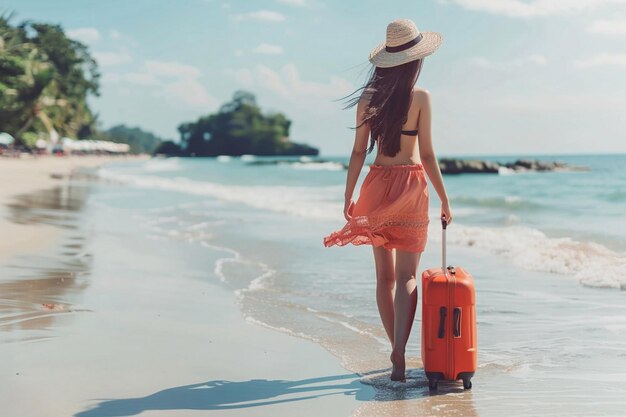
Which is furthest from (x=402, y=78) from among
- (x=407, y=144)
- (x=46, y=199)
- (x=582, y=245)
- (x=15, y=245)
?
(x=46, y=199)

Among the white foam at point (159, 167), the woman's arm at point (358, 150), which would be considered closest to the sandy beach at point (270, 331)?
the woman's arm at point (358, 150)

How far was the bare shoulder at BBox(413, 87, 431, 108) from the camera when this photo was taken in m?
3.86

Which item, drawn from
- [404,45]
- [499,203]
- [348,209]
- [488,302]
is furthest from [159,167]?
[404,45]

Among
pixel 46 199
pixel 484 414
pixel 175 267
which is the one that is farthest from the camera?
pixel 46 199

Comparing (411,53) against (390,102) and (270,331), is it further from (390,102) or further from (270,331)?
(270,331)

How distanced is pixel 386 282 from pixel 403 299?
17 cm

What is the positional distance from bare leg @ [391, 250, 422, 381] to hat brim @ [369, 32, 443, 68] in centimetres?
99

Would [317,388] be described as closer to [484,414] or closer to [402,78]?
[484,414]

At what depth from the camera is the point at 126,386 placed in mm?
3645

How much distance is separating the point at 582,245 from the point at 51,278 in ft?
22.7

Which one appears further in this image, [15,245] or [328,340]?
[15,245]

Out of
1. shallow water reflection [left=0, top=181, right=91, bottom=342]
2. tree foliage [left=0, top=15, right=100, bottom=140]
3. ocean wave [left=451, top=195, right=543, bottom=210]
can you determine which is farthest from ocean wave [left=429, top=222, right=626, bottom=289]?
tree foliage [left=0, top=15, right=100, bottom=140]

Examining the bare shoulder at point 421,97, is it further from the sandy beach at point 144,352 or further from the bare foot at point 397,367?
the sandy beach at point 144,352

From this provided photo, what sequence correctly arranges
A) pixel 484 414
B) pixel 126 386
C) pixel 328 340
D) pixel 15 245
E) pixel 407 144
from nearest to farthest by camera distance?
pixel 484 414, pixel 126 386, pixel 407 144, pixel 328 340, pixel 15 245
